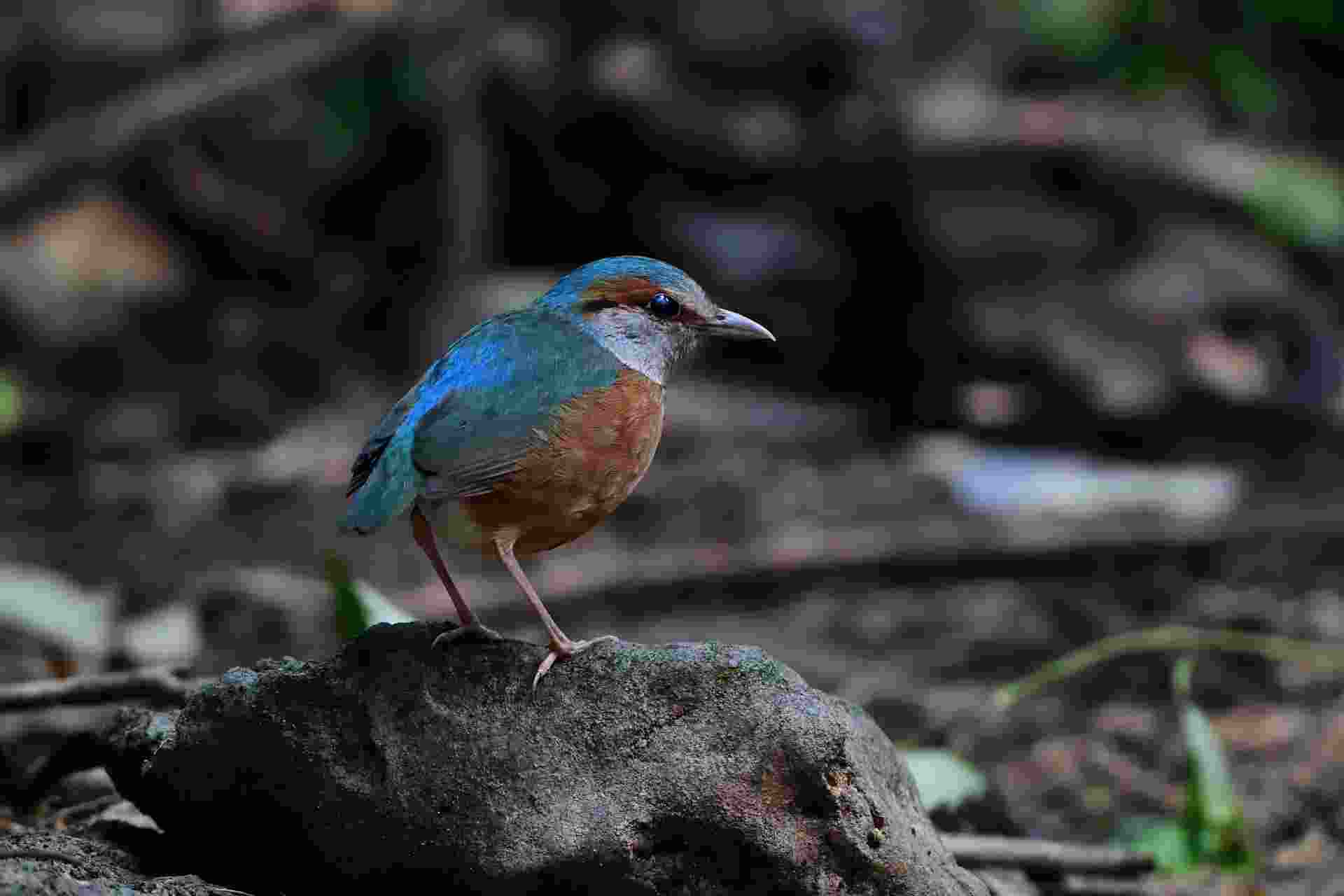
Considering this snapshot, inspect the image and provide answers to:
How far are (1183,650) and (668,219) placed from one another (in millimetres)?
4812

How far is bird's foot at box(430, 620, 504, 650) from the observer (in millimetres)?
2852

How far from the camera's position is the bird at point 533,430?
288 centimetres

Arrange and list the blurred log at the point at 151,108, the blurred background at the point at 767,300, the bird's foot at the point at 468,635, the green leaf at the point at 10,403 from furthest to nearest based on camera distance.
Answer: the green leaf at the point at 10,403, the blurred log at the point at 151,108, the blurred background at the point at 767,300, the bird's foot at the point at 468,635

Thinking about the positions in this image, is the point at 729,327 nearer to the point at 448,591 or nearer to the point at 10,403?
the point at 448,591

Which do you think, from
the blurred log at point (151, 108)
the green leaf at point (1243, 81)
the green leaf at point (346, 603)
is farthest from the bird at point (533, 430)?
the green leaf at point (1243, 81)

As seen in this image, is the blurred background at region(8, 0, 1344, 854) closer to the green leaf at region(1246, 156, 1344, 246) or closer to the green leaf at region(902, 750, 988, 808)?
the green leaf at region(1246, 156, 1344, 246)

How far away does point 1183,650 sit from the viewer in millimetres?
6215

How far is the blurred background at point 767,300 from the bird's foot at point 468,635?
3155 millimetres

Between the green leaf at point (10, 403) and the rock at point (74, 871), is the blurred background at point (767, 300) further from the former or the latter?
the rock at point (74, 871)

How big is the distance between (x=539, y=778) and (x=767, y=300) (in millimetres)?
7306

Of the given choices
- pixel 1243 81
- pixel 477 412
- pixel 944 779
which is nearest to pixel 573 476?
Answer: pixel 477 412

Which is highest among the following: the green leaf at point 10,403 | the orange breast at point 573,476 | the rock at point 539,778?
the orange breast at point 573,476

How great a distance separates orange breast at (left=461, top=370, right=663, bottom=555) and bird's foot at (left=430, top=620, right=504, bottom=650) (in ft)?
0.62

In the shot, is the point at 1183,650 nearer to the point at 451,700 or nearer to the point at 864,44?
the point at 451,700
